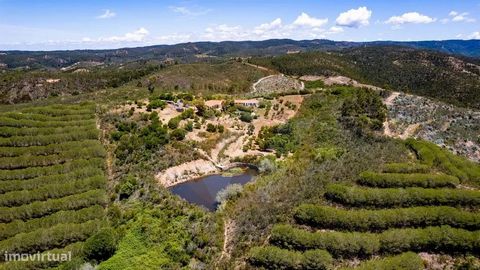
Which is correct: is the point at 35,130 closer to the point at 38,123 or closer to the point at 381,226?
the point at 38,123

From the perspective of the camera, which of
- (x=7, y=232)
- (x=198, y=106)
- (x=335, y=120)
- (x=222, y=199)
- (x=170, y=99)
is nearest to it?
(x=7, y=232)

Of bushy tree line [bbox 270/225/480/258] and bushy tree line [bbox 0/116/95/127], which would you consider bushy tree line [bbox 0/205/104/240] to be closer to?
bushy tree line [bbox 0/116/95/127]

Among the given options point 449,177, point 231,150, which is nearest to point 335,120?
point 231,150

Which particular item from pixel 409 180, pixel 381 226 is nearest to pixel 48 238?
pixel 381 226

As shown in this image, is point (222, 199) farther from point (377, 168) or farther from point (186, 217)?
point (377, 168)

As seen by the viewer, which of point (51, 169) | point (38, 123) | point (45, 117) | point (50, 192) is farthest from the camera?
point (45, 117)

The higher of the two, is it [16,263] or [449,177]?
[449,177]

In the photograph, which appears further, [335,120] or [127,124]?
[335,120]
